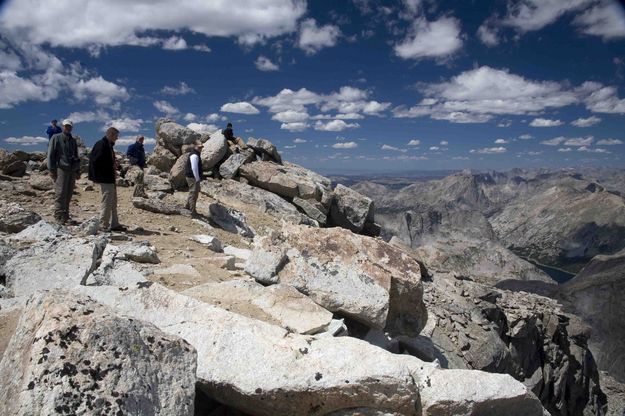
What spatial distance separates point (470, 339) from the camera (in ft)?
71.6

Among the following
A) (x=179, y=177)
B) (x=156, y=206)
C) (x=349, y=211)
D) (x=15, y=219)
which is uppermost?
(x=179, y=177)

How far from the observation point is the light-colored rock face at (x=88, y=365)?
4.39 meters

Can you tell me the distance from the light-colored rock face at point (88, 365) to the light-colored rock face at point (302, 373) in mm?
855

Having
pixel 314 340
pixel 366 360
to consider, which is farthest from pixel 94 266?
pixel 366 360

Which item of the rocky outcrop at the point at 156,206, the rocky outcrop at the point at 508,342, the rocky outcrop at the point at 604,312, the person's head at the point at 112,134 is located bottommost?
the rocky outcrop at the point at 604,312

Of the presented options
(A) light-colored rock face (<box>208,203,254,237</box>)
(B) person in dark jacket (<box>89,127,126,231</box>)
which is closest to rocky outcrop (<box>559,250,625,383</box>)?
(A) light-colored rock face (<box>208,203,254,237</box>)

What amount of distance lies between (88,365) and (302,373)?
9.75 ft

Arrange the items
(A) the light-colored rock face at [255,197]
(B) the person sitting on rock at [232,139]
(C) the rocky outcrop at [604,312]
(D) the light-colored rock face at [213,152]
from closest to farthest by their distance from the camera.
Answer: (A) the light-colored rock face at [255,197] < (D) the light-colored rock face at [213,152] < (B) the person sitting on rock at [232,139] < (C) the rocky outcrop at [604,312]

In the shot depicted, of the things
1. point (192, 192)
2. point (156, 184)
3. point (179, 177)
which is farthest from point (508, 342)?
point (156, 184)

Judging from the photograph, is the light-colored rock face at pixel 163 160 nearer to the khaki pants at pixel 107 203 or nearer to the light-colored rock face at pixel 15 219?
the khaki pants at pixel 107 203

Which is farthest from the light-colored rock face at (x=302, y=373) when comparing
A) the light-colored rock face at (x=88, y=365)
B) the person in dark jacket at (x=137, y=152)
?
the person in dark jacket at (x=137, y=152)

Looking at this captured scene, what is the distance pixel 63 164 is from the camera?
1559cm

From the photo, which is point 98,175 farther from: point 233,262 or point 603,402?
point 603,402

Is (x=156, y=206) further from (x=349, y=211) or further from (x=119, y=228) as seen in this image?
(x=349, y=211)
